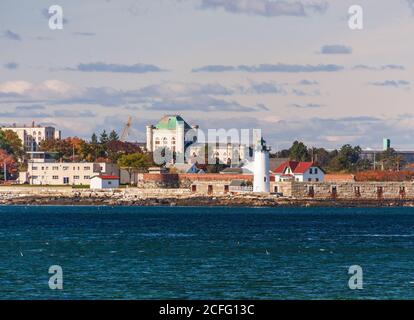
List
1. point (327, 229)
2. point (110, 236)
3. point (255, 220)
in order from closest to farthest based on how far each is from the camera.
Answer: point (110, 236) < point (327, 229) < point (255, 220)

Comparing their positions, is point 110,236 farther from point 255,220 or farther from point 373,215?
point 373,215

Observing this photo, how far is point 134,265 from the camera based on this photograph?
49156mm

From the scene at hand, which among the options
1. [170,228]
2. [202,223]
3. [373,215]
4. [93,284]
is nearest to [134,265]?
[93,284]

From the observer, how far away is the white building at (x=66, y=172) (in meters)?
155

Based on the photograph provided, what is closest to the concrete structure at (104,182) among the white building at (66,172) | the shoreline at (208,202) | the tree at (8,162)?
the shoreline at (208,202)

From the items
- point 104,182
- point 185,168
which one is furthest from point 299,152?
point 104,182

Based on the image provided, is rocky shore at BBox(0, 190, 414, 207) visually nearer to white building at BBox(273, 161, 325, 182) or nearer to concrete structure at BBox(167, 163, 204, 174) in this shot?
white building at BBox(273, 161, 325, 182)

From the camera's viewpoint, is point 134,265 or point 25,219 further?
point 25,219

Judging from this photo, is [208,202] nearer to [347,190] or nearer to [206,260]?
[347,190]

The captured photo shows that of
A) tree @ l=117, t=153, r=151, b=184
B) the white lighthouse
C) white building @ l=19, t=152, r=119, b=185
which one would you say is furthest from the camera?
tree @ l=117, t=153, r=151, b=184

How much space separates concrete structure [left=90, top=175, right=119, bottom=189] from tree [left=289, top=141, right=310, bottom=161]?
38.5 meters

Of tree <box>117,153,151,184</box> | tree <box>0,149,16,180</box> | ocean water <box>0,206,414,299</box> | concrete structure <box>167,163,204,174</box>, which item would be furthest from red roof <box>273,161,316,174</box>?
tree <box>0,149,16,180</box>

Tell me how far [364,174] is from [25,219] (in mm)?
66036

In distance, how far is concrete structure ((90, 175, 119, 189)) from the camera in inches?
5541
